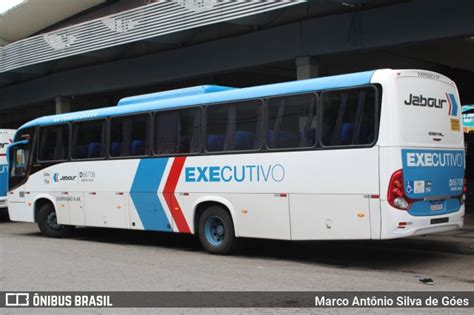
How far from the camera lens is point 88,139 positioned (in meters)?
13.6

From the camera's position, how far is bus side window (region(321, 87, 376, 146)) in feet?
29.3

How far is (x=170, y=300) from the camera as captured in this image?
7273 mm

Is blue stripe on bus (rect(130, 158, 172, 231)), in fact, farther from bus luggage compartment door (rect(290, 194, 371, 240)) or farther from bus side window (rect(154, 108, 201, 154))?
bus luggage compartment door (rect(290, 194, 371, 240))

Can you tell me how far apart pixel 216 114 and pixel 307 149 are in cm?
223

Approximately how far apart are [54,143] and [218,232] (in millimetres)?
5561

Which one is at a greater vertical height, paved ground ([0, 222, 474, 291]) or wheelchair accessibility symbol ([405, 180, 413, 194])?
wheelchair accessibility symbol ([405, 180, 413, 194])

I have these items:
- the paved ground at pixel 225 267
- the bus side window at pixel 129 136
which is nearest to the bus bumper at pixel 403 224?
the paved ground at pixel 225 267

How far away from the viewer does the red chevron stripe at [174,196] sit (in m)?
11.5

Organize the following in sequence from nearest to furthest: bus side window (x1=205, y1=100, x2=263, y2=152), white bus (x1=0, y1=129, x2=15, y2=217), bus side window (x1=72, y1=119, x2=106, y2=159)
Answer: bus side window (x1=205, y1=100, x2=263, y2=152), bus side window (x1=72, y1=119, x2=106, y2=159), white bus (x1=0, y1=129, x2=15, y2=217)

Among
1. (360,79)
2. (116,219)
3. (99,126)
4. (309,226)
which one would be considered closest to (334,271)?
(309,226)

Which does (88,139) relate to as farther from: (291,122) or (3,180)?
(3,180)

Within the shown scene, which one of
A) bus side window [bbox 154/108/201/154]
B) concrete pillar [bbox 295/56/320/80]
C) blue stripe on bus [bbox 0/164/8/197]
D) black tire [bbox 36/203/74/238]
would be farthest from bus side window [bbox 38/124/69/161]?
concrete pillar [bbox 295/56/320/80]

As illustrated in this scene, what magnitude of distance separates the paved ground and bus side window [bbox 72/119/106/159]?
2074mm

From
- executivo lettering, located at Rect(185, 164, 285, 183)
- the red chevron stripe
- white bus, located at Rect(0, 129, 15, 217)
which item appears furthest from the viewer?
white bus, located at Rect(0, 129, 15, 217)
